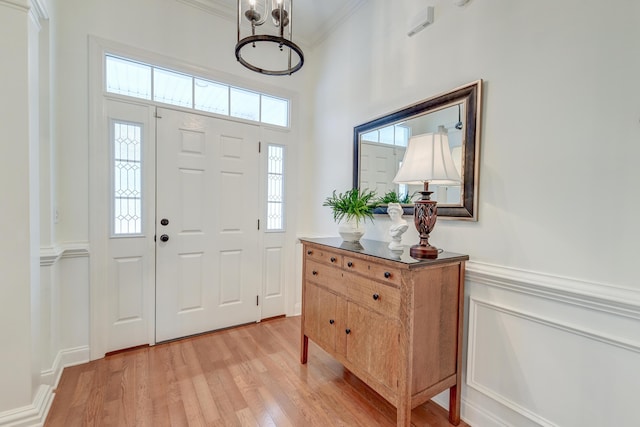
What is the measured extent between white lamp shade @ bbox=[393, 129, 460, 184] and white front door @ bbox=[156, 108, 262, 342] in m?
1.91

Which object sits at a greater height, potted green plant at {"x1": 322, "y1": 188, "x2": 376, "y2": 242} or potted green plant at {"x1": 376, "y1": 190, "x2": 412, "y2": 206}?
potted green plant at {"x1": 376, "y1": 190, "x2": 412, "y2": 206}

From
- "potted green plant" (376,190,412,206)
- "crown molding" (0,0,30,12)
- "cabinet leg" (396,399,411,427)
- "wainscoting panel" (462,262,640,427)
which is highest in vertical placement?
"crown molding" (0,0,30,12)

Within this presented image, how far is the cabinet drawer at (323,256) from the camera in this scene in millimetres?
1928

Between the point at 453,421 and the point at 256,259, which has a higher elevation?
the point at 256,259

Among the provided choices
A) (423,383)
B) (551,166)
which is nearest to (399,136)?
(551,166)

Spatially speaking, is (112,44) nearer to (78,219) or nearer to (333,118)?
(78,219)

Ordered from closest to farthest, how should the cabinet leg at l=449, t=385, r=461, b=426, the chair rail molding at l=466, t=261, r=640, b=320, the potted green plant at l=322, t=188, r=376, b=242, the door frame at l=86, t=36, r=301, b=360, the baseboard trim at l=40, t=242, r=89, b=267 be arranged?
the chair rail molding at l=466, t=261, r=640, b=320
the cabinet leg at l=449, t=385, r=461, b=426
the baseboard trim at l=40, t=242, r=89, b=267
the potted green plant at l=322, t=188, r=376, b=242
the door frame at l=86, t=36, r=301, b=360

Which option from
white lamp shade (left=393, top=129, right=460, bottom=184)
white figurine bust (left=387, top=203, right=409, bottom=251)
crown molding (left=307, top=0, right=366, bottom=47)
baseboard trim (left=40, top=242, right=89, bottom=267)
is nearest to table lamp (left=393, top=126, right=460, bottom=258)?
white lamp shade (left=393, top=129, right=460, bottom=184)

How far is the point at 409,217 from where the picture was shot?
2.10m

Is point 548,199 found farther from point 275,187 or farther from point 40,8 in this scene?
point 40,8

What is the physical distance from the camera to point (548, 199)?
4.51 feet

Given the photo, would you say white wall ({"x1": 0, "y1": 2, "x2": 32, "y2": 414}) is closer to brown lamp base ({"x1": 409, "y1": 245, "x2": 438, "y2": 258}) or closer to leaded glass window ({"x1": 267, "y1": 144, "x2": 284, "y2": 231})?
leaded glass window ({"x1": 267, "y1": 144, "x2": 284, "y2": 231})

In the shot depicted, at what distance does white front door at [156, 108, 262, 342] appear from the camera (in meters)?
2.58

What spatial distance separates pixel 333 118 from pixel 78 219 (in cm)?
248
